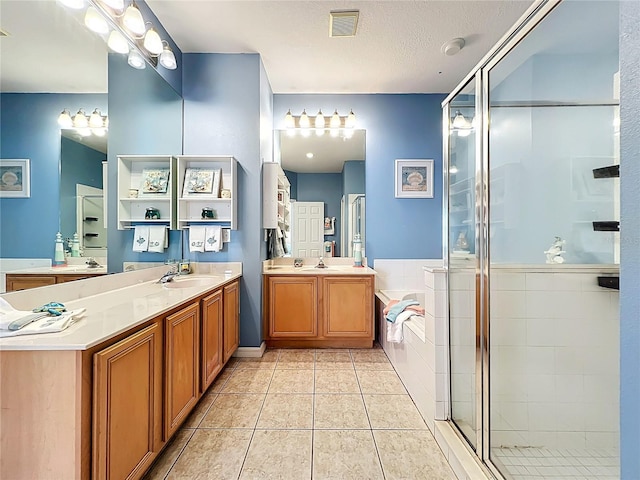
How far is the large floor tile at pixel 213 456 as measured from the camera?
4.72 ft

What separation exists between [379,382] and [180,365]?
1.54 metres

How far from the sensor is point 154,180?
248 cm

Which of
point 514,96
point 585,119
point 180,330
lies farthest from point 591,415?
point 180,330

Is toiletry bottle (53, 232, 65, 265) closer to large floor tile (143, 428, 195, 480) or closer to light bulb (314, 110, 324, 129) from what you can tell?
large floor tile (143, 428, 195, 480)

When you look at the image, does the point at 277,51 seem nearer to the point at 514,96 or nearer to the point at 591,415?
the point at 514,96

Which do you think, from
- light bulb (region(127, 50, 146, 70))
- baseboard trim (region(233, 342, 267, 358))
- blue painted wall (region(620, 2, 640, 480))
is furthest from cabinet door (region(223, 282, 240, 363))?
blue painted wall (region(620, 2, 640, 480))

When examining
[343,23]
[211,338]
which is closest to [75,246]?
[211,338]

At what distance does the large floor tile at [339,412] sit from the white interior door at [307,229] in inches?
67.9

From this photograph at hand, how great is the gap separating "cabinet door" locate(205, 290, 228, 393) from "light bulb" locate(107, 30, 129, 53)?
5.60ft

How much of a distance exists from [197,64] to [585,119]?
3205 millimetres

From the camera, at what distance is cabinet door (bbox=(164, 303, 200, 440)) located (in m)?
1.48

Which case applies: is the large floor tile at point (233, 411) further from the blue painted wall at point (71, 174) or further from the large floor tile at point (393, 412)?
Result: the blue painted wall at point (71, 174)

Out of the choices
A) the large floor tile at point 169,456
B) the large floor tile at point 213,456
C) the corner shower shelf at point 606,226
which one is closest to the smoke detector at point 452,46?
Result: the corner shower shelf at point 606,226

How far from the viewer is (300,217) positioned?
140 inches
